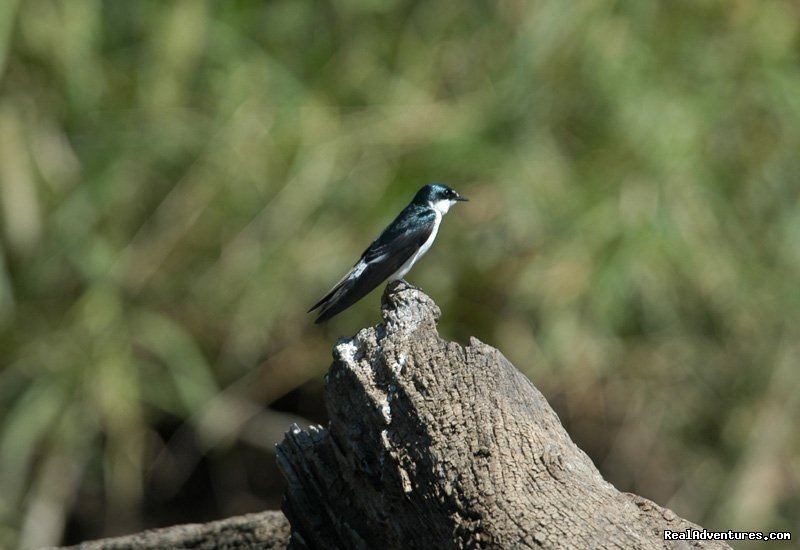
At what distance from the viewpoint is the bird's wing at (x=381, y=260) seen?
3.58m

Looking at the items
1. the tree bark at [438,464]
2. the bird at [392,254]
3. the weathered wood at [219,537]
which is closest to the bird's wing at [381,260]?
the bird at [392,254]

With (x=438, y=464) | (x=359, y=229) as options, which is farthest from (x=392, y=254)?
(x=359, y=229)

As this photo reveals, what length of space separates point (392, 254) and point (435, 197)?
0.49 m

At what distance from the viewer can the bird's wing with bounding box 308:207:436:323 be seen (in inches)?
141

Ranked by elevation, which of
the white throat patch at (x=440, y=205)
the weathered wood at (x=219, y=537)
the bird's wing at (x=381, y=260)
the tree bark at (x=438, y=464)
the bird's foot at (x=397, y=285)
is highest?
the white throat patch at (x=440, y=205)

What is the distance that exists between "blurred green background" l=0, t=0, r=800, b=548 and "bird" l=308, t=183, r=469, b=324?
127 cm

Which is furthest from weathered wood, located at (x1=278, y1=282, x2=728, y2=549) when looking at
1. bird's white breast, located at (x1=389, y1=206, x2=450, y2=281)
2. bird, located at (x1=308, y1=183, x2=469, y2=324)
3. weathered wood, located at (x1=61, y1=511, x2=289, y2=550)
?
bird's white breast, located at (x1=389, y1=206, x2=450, y2=281)

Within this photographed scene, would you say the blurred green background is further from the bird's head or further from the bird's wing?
the bird's wing

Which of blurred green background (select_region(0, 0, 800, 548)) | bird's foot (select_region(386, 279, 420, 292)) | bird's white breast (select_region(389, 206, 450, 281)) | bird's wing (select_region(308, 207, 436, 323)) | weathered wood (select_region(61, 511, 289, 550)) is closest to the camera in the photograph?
weathered wood (select_region(61, 511, 289, 550))

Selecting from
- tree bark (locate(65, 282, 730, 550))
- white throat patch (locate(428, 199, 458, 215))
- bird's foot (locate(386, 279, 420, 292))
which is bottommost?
tree bark (locate(65, 282, 730, 550))

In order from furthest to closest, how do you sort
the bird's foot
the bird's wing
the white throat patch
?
the white throat patch
the bird's wing
the bird's foot

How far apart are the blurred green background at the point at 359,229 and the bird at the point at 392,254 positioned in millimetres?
1274

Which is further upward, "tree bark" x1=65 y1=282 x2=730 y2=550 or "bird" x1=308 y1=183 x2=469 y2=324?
"bird" x1=308 y1=183 x2=469 y2=324

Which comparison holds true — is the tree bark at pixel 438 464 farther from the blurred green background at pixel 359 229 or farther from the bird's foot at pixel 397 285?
the blurred green background at pixel 359 229
